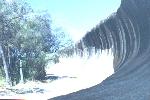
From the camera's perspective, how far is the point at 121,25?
26781 mm

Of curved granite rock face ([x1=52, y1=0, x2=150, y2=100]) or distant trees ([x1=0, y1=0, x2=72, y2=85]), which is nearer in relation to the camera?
curved granite rock face ([x1=52, y1=0, x2=150, y2=100])

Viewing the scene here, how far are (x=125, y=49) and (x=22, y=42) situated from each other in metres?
14.3

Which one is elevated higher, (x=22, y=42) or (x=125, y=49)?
(x=22, y=42)

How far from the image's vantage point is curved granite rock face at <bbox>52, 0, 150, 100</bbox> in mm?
13570

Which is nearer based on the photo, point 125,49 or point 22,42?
point 125,49

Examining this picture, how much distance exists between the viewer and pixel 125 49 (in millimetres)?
26812

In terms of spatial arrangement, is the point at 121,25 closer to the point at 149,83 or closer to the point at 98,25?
the point at 98,25

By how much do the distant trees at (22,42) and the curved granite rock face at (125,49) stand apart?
3866 mm

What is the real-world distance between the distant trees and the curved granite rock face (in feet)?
12.7

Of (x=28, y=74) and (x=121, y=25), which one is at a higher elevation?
(x=121, y=25)

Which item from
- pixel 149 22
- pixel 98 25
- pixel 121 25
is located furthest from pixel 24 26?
pixel 149 22

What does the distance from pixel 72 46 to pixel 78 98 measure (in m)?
33.6

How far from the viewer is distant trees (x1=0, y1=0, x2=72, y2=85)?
37.7 m

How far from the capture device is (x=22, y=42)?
39.3 meters
